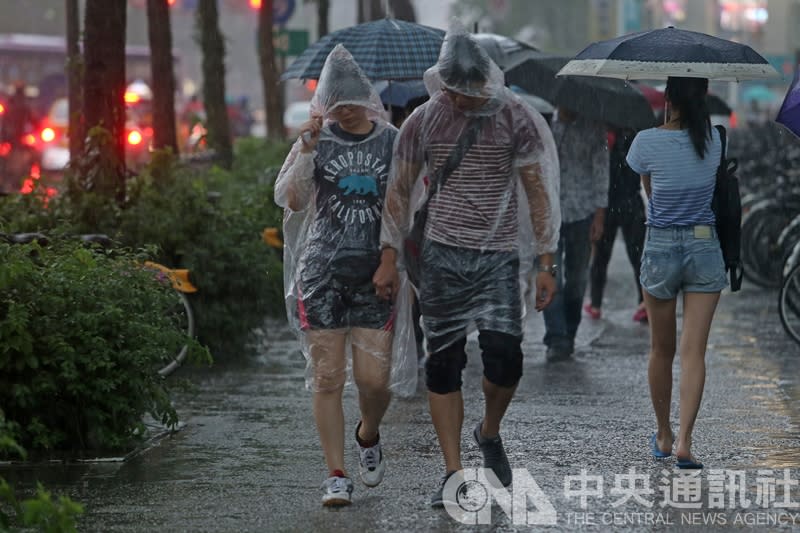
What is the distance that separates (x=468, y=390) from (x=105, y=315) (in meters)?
2.78

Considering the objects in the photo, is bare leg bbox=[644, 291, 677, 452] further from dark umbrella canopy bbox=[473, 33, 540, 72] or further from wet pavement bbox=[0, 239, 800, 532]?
dark umbrella canopy bbox=[473, 33, 540, 72]

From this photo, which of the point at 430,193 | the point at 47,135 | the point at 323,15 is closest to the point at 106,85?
the point at 430,193

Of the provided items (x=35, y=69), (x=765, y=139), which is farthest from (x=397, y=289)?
(x=35, y=69)

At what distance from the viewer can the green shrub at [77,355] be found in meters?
7.22

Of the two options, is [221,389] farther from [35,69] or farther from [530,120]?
[35,69]

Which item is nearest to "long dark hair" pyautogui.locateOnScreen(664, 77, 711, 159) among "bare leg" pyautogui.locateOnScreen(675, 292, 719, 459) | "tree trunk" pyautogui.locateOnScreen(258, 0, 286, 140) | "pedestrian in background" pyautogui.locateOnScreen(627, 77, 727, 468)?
"pedestrian in background" pyautogui.locateOnScreen(627, 77, 727, 468)

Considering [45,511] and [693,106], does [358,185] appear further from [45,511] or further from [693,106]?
[45,511]

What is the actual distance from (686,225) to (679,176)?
221 millimetres

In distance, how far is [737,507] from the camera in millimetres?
6328

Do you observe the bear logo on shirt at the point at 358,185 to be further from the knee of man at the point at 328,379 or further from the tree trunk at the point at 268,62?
the tree trunk at the point at 268,62

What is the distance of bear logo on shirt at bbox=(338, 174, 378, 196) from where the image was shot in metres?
6.46

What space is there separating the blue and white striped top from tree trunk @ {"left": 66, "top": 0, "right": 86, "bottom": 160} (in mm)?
5245

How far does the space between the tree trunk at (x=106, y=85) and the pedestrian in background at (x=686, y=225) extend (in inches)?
190

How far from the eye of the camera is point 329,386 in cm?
652
